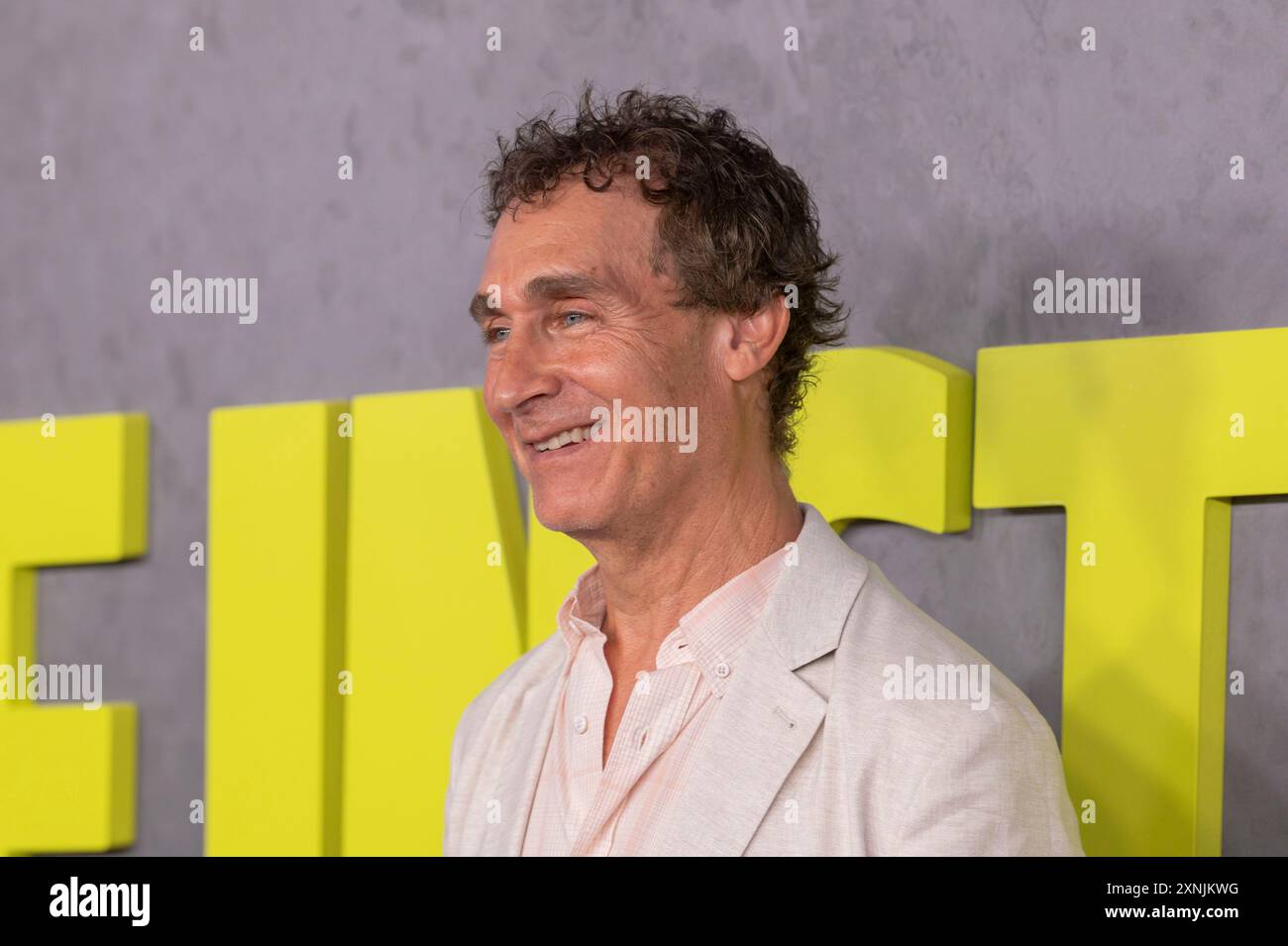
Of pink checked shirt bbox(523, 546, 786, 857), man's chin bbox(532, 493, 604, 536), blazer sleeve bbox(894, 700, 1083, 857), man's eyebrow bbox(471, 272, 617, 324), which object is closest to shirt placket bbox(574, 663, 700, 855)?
pink checked shirt bbox(523, 546, 786, 857)

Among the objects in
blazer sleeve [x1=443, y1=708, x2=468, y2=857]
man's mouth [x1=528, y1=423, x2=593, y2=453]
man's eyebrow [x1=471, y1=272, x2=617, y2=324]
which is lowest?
blazer sleeve [x1=443, y1=708, x2=468, y2=857]

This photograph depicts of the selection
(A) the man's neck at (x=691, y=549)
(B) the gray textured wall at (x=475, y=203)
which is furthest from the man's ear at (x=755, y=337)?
(B) the gray textured wall at (x=475, y=203)

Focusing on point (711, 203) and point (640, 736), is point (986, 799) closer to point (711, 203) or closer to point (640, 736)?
point (640, 736)

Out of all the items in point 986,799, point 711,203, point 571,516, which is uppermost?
point 711,203

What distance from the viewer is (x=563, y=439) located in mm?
1758

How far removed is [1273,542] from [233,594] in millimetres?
1671

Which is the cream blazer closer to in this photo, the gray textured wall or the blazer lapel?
the blazer lapel

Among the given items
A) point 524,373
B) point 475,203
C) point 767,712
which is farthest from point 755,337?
point 475,203

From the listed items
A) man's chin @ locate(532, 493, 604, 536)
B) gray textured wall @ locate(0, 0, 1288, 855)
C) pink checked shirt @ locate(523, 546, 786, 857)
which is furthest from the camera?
gray textured wall @ locate(0, 0, 1288, 855)

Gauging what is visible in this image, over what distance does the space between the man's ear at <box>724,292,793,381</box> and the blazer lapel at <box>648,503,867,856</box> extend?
24 cm

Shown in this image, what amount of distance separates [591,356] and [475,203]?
0.96m

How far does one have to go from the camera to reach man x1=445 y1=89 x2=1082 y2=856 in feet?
4.98

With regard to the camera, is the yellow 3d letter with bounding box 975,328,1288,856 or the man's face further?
the yellow 3d letter with bounding box 975,328,1288,856
